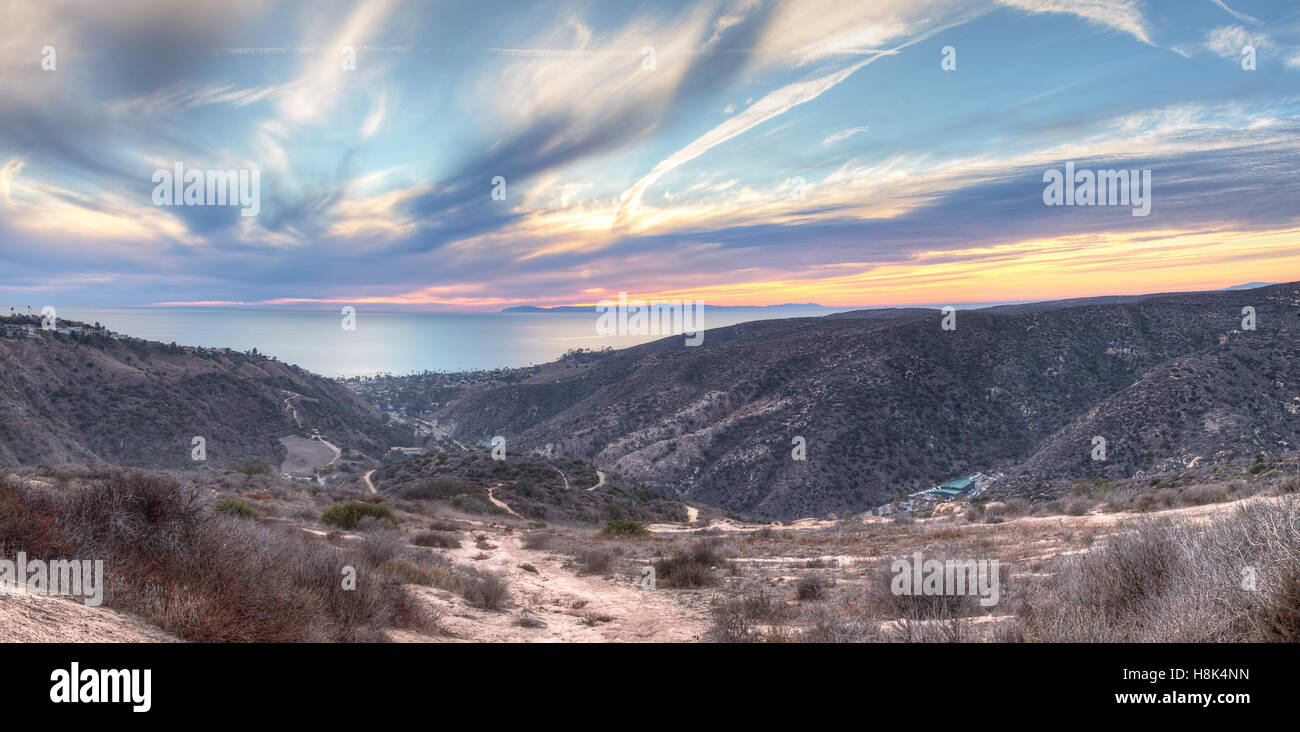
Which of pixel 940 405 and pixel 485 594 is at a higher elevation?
pixel 940 405

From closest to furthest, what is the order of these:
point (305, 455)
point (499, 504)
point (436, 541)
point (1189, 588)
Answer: point (1189, 588), point (436, 541), point (499, 504), point (305, 455)

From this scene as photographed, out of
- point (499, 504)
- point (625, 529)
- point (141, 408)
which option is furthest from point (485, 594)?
point (141, 408)

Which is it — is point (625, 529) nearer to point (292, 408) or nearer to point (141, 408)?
point (141, 408)

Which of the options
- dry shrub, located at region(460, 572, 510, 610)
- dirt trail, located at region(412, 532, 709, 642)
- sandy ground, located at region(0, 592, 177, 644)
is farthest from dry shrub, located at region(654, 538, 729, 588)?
sandy ground, located at region(0, 592, 177, 644)

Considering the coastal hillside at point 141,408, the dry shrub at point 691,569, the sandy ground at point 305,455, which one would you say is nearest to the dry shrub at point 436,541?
the dry shrub at point 691,569

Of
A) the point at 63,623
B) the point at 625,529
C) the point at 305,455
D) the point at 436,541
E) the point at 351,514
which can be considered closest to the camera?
the point at 63,623

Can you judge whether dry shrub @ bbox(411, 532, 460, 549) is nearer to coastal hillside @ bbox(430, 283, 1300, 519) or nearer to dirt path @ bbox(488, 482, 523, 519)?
dirt path @ bbox(488, 482, 523, 519)

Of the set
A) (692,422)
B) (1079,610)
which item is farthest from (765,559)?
(692,422)

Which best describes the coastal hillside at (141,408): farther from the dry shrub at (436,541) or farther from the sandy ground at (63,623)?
the sandy ground at (63,623)
